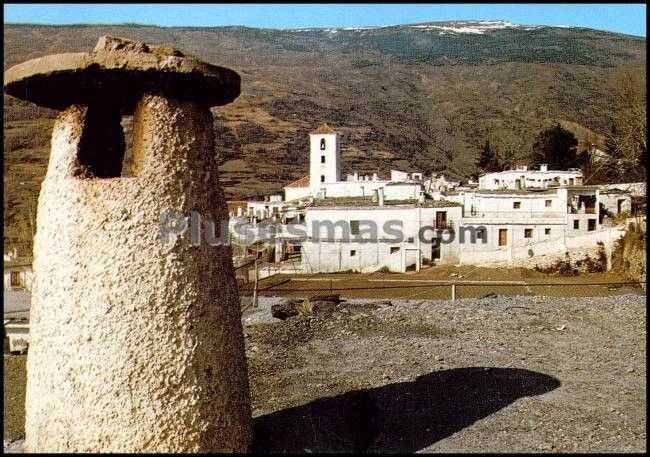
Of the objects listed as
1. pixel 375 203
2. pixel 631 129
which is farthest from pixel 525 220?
pixel 631 129

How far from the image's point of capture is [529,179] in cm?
4772

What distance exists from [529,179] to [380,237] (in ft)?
50.5

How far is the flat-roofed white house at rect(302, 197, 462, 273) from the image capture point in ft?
125

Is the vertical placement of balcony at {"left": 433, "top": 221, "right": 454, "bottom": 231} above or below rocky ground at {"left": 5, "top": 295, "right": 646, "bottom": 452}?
above

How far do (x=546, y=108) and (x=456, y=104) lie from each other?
58.8ft

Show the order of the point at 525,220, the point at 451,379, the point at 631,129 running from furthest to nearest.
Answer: the point at 525,220, the point at 631,129, the point at 451,379

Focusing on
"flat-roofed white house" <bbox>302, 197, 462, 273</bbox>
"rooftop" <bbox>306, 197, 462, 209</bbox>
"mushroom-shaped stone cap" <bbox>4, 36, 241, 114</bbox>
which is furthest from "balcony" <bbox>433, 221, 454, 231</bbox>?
"mushroom-shaped stone cap" <bbox>4, 36, 241, 114</bbox>

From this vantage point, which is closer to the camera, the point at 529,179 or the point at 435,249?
the point at 435,249

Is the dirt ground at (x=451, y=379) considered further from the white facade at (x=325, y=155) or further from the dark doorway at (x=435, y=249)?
the white facade at (x=325, y=155)

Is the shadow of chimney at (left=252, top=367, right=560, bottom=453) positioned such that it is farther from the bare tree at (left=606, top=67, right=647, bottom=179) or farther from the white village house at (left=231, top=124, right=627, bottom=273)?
the white village house at (left=231, top=124, right=627, bottom=273)

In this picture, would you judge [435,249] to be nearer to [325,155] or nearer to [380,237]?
[380,237]

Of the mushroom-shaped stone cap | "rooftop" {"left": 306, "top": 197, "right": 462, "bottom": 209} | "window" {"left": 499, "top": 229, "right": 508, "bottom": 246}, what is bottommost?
"window" {"left": 499, "top": 229, "right": 508, "bottom": 246}

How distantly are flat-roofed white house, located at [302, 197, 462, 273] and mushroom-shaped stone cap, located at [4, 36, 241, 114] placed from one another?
32.4 m

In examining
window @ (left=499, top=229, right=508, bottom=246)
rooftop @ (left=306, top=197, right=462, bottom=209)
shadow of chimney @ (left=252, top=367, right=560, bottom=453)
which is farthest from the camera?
rooftop @ (left=306, top=197, right=462, bottom=209)
